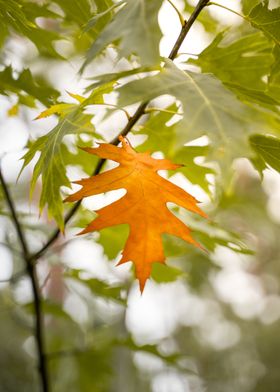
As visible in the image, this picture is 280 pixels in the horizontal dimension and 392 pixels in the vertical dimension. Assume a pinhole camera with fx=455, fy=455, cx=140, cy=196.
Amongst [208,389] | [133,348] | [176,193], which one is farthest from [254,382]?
[176,193]

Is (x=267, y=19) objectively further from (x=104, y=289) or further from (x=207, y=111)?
(x=104, y=289)

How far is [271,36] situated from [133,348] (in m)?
0.94

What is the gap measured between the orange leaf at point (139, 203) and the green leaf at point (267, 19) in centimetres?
29

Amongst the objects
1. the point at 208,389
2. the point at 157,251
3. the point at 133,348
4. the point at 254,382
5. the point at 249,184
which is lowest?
the point at 254,382

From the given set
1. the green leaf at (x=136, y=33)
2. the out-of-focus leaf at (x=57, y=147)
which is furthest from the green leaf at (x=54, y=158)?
the green leaf at (x=136, y=33)

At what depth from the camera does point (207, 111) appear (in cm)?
57

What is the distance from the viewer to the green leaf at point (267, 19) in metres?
0.78

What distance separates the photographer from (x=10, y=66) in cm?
99

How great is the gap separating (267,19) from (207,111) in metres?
0.32

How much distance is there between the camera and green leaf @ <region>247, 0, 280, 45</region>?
2.55 ft

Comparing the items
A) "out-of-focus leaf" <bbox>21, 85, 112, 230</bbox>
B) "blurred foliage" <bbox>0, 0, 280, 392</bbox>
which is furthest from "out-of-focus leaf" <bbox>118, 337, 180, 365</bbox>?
"out-of-focus leaf" <bbox>21, 85, 112, 230</bbox>

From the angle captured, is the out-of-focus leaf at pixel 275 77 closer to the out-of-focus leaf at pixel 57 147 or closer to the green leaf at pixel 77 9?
the out-of-focus leaf at pixel 57 147

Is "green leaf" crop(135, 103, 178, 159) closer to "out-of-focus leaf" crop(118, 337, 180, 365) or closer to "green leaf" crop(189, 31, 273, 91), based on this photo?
"green leaf" crop(189, 31, 273, 91)

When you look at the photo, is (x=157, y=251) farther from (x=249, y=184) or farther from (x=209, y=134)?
(x=249, y=184)
